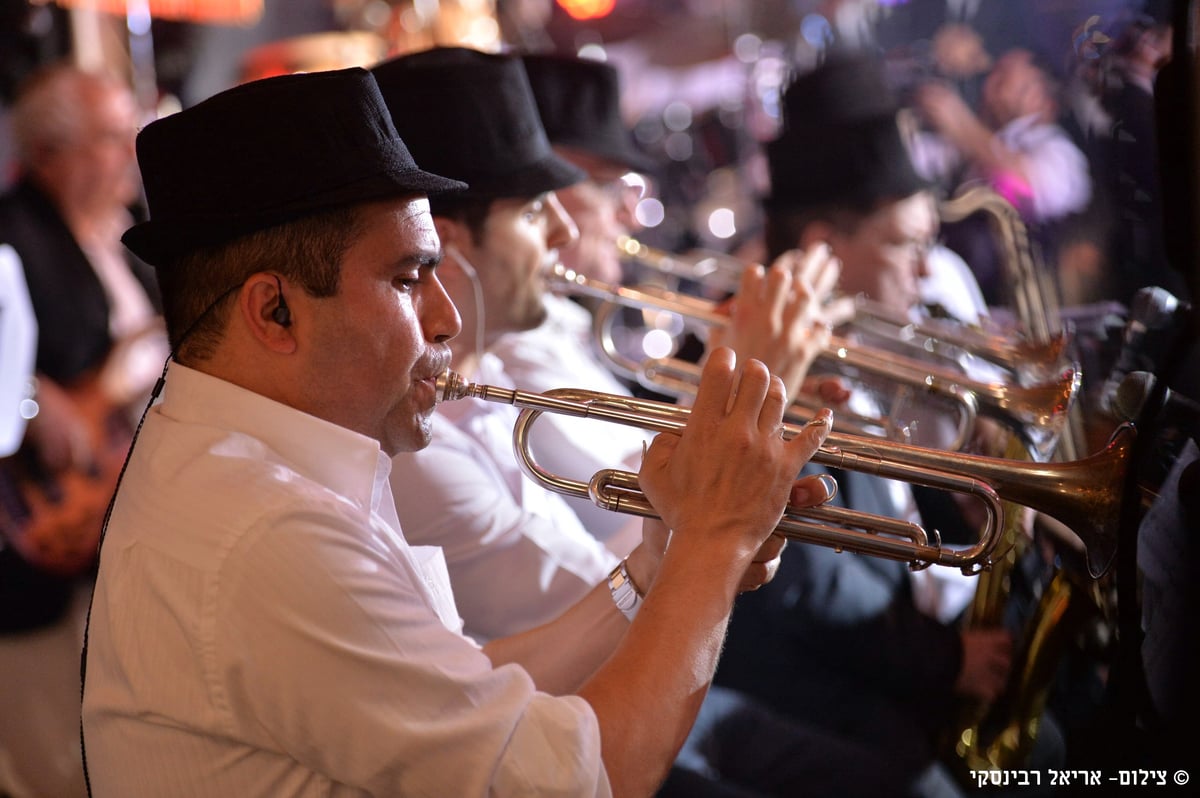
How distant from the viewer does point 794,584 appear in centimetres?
284

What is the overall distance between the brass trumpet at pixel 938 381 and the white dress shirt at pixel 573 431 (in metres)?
0.17

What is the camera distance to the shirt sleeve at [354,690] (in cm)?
125

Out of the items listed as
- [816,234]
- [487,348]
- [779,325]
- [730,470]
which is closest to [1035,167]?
[816,234]

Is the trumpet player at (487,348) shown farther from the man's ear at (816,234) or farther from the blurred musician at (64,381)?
the blurred musician at (64,381)

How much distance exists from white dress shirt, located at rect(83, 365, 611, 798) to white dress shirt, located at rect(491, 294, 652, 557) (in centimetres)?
111


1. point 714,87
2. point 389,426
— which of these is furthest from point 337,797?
point 714,87

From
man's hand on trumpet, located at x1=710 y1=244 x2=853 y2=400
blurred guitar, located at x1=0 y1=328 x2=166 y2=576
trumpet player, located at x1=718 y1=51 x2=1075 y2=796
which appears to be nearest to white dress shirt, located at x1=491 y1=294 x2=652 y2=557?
man's hand on trumpet, located at x1=710 y1=244 x2=853 y2=400

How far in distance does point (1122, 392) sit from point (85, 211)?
382 centimetres

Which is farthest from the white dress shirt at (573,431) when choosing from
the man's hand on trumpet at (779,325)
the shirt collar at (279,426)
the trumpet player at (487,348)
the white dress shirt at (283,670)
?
the white dress shirt at (283,670)

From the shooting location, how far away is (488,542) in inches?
90.5

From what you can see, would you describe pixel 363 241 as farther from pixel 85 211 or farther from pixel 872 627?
pixel 85 211

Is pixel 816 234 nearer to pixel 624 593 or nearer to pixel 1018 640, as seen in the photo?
pixel 1018 640

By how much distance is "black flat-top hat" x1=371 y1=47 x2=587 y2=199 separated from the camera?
7.59 ft

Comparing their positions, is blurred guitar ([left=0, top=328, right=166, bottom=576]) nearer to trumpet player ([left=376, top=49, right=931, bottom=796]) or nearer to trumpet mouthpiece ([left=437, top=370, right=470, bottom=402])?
trumpet player ([left=376, top=49, right=931, bottom=796])
